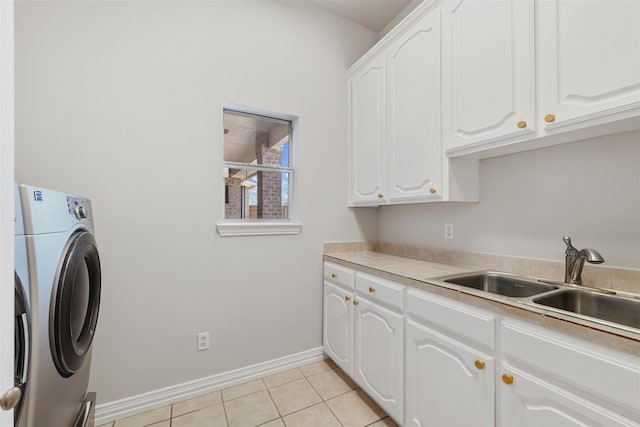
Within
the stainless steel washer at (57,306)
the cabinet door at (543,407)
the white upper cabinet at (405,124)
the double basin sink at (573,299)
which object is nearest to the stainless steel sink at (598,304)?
the double basin sink at (573,299)

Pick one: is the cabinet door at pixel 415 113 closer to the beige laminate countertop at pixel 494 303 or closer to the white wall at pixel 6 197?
the beige laminate countertop at pixel 494 303

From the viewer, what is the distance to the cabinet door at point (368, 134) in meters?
2.09

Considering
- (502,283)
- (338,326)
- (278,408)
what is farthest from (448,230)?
(278,408)

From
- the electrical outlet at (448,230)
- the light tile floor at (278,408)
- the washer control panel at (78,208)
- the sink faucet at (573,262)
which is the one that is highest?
the washer control panel at (78,208)

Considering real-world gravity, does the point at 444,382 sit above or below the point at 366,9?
below

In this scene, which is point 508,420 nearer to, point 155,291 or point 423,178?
point 423,178

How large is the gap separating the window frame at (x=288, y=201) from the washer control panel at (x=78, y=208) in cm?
77

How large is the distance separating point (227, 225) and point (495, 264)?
69.4 inches

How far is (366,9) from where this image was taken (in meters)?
2.37

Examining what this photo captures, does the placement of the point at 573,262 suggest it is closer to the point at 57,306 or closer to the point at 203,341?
the point at 57,306

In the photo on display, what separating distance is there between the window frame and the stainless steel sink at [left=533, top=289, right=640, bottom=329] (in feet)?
5.25

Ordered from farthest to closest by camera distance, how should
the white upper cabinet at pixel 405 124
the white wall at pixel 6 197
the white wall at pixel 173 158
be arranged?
the white upper cabinet at pixel 405 124
the white wall at pixel 173 158
the white wall at pixel 6 197

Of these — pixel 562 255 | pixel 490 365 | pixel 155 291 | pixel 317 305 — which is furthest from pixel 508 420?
pixel 155 291

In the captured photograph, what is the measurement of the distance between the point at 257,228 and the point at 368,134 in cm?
116
